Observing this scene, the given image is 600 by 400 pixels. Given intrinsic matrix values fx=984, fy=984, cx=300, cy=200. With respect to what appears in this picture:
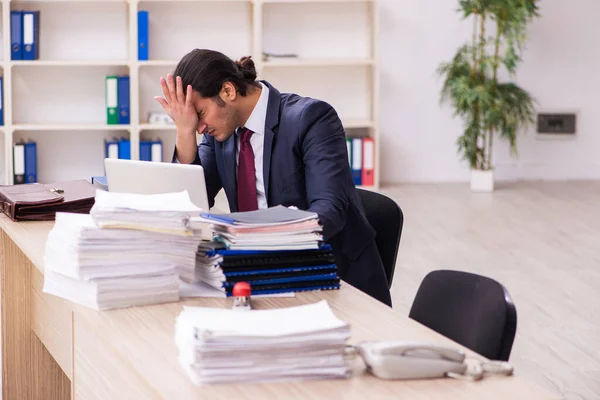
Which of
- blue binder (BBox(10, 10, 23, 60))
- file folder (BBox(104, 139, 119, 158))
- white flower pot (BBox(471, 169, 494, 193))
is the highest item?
blue binder (BBox(10, 10, 23, 60))

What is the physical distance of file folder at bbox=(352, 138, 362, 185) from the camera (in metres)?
7.37

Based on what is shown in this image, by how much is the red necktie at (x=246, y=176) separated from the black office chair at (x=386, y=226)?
13.7 inches

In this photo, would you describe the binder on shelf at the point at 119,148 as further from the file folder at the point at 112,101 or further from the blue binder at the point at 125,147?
Answer: the file folder at the point at 112,101

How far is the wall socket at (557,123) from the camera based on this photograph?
796cm

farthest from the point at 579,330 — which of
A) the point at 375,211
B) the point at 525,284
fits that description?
the point at 375,211

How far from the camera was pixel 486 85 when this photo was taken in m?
7.22

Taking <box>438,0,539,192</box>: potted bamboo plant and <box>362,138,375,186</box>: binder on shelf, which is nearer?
<box>438,0,539,192</box>: potted bamboo plant

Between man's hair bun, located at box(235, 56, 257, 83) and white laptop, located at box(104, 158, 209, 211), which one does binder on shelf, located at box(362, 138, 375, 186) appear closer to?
man's hair bun, located at box(235, 56, 257, 83)

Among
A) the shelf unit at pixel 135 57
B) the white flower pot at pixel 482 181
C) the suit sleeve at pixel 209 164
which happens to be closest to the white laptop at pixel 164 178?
the suit sleeve at pixel 209 164

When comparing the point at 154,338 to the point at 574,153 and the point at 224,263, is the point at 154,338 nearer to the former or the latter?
the point at 224,263

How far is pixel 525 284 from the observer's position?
493cm

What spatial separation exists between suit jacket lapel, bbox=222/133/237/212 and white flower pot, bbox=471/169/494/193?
4804 millimetres

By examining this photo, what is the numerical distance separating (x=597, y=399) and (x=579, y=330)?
0.80m

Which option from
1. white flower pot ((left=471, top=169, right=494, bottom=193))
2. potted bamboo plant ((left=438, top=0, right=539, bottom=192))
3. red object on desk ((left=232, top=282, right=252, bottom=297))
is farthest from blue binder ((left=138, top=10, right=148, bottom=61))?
red object on desk ((left=232, top=282, right=252, bottom=297))
